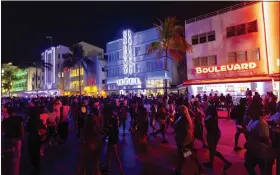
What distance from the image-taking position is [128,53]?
1590 inches

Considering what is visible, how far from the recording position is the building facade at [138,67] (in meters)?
37.4

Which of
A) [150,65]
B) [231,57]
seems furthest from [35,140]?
[150,65]

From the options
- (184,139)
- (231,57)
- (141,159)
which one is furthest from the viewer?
(231,57)

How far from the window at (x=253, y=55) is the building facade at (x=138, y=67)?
47.0ft

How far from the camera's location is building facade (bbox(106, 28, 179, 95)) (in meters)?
37.4

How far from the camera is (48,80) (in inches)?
2650

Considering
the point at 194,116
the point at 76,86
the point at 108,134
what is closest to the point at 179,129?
the point at 108,134

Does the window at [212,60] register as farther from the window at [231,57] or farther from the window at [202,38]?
the window at [202,38]

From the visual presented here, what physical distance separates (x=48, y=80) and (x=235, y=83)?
57.2 metres

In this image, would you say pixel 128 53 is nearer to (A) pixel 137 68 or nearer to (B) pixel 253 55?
(A) pixel 137 68

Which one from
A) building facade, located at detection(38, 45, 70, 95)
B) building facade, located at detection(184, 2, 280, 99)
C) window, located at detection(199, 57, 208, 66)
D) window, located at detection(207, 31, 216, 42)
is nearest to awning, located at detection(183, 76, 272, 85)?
building facade, located at detection(184, 2, 280, 99)

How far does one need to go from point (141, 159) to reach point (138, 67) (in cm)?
3338

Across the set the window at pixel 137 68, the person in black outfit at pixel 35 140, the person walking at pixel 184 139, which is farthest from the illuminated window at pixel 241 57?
the person in black outfit at pixel 35 140

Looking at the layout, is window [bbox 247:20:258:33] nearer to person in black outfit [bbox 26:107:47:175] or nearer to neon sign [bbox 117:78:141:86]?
neon sign [bbox 117:78:141:86]
